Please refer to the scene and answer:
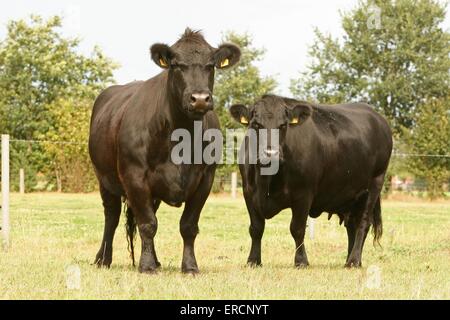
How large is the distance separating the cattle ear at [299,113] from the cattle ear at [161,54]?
1.85m

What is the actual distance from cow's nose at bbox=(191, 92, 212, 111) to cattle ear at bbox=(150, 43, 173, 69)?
707 millimetres

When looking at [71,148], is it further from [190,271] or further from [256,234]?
[190,271]

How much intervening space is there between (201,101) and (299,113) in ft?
7.08

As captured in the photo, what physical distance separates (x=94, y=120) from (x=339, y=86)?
42.0 metres

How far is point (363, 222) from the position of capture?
10086mm

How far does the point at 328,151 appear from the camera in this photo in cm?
967

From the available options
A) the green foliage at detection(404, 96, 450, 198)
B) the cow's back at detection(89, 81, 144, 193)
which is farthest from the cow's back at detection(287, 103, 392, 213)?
the green foliage at detection(404, 96, 450, 198)

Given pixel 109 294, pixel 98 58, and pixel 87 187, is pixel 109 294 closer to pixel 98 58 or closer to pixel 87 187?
pixel 87 187

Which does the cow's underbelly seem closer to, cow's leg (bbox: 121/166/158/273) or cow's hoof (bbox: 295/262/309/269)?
cow's leg (bbox: 121/166/158/273)

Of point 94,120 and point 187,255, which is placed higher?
point 94,120

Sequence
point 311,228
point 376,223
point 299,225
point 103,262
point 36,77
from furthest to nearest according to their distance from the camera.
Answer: point 36,77
point 311,228
point 376,223
point 299,225
point 103,262

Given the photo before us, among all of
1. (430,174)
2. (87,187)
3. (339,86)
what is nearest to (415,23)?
(339,86)

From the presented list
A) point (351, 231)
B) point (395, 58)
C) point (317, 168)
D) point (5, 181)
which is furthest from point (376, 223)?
point (395, 58)
